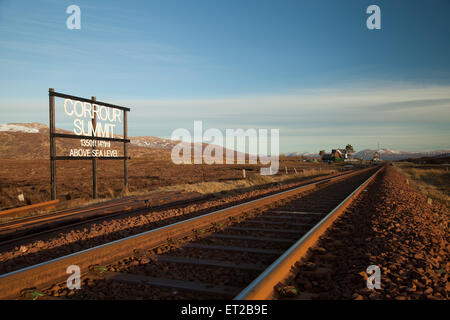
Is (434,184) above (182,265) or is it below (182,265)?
below

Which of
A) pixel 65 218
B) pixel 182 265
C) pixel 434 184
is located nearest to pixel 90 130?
pixel 65 218

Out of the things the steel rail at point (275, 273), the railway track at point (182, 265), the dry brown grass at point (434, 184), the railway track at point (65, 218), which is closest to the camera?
the steel rail at point (275, 273)

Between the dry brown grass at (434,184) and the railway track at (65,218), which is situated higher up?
the railway track at (65,218)

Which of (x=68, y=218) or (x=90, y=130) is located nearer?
(x=68, y=218)

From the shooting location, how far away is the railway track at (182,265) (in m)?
3.61

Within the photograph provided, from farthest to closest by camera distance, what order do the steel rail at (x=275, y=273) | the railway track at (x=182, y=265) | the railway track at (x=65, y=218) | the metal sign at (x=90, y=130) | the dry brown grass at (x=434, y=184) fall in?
the dry brown grass at (x=434, y=184) → the metal sign at (x=90, y=130) → the railway track at (x=65, y=218) → the railway track at (x=182, y=265) → the steel rail at (x=275, y=273)

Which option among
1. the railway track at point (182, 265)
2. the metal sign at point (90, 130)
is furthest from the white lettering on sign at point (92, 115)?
the railway track at point (182, 265)

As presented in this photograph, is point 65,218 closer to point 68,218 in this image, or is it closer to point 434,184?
point 68,218

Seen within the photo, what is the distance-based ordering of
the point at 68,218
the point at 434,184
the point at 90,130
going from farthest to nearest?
the point at 434,184 < the point at 90,130 < the point at 68,218

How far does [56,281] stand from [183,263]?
63.8 inches

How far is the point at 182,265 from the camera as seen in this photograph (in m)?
4.59

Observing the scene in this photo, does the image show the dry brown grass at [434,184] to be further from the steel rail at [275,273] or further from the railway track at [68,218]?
the steel rail at [275,273]

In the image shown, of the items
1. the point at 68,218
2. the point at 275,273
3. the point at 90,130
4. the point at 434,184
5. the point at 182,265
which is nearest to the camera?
the point at 275,273

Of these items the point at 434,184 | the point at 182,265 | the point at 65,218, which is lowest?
the point at 434,184
